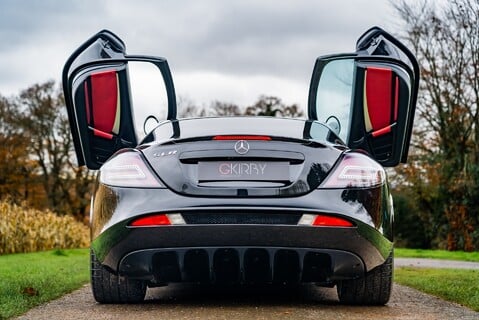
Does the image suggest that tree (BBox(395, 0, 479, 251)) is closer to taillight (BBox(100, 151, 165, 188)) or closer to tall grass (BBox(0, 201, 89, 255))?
tall grass (BBox(0, 201, 89, 255))

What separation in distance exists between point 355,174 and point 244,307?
1.11m

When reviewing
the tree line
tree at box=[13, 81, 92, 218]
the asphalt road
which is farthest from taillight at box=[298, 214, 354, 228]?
tree at box=[13, 81, 92, 218]

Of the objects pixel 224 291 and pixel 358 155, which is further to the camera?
pixel 224 291

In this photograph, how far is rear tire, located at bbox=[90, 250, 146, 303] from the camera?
5.32 m

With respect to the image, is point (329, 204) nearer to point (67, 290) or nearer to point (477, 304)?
point (477, 304)

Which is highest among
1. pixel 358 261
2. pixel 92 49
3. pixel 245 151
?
pixel 92 49

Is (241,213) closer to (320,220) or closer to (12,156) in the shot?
(320,220)

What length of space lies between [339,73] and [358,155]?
6.35 ft

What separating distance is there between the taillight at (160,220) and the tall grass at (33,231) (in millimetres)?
13632

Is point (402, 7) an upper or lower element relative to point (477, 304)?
upper

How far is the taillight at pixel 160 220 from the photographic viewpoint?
15.8 ft

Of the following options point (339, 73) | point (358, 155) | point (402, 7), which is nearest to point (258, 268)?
point (358, 155)

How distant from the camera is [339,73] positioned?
6965 mm

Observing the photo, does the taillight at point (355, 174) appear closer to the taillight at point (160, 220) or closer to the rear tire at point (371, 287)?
the rear tire at point (371, 287)
